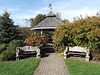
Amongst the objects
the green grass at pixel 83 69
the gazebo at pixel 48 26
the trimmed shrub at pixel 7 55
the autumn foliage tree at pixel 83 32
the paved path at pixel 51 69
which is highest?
the gazebo at pixel 48 26

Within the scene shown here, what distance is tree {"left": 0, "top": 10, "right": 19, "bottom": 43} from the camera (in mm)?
9281

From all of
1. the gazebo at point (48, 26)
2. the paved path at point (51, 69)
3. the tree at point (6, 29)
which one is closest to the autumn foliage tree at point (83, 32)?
the paved path at point (51, 69)

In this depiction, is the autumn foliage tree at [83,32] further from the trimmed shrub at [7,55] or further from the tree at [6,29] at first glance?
the tree at [6,29]

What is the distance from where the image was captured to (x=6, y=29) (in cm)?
955

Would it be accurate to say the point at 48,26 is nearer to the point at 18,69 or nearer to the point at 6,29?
the point at 6,29

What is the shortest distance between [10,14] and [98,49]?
984 centimetres

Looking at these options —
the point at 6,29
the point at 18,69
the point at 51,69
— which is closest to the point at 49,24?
the point at 6,29

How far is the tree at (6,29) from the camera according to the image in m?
9.28

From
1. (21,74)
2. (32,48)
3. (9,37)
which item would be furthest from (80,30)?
(9,37)

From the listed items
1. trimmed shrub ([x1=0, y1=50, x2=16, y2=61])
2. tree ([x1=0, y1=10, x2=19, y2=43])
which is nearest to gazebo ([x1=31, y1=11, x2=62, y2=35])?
tree ([x1=0, y1=10, x2=19, y2=43])

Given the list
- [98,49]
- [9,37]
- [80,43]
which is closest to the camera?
[98,49]

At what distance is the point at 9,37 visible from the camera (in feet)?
31.2

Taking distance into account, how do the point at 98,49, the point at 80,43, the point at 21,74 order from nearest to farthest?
the point at 21,74, the point at 98,49, the point at 80,43

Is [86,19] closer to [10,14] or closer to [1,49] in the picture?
[1,49]
